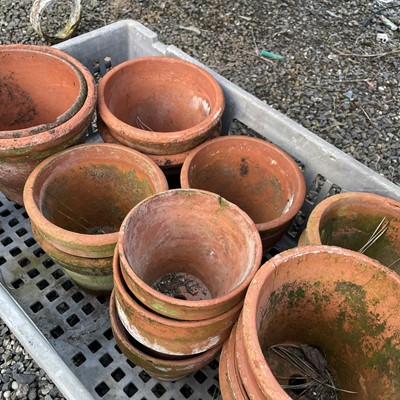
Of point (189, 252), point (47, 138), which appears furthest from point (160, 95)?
point (189, 252)

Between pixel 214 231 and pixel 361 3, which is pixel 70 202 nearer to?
pixel 214 231

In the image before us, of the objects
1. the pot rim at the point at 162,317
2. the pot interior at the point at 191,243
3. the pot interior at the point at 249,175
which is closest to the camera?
the pot rim at the point at 162,317

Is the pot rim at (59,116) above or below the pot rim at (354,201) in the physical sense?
above

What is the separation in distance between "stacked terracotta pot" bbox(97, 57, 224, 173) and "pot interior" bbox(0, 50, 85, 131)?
21cm

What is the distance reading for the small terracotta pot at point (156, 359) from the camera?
60.6 inches

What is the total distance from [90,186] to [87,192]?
45mm

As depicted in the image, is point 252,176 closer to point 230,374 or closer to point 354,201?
point 354,201

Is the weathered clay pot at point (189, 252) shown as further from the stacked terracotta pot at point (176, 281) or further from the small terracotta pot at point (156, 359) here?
the small terracotta pot at point (156, 359)

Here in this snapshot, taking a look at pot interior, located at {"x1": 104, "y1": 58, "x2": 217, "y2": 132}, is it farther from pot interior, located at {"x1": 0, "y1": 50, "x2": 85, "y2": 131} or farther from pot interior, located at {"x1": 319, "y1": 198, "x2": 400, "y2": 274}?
pot interior, located at {"x1": 319, "y1": 198, "x2": 400, "y2": 274}

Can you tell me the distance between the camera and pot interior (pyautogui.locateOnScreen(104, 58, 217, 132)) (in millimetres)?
2148

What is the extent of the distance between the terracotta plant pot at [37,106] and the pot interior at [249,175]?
0.55 m

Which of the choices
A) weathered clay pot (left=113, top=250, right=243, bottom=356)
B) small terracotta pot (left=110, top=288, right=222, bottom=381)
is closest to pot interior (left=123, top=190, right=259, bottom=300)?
weathered clay pot (left=113, top=250, right=243, bottom=356)

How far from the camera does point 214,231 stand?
161 centimetres

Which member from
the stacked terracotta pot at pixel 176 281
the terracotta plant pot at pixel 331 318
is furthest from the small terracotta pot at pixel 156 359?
the terracotta plant pot at pixel 331 318
